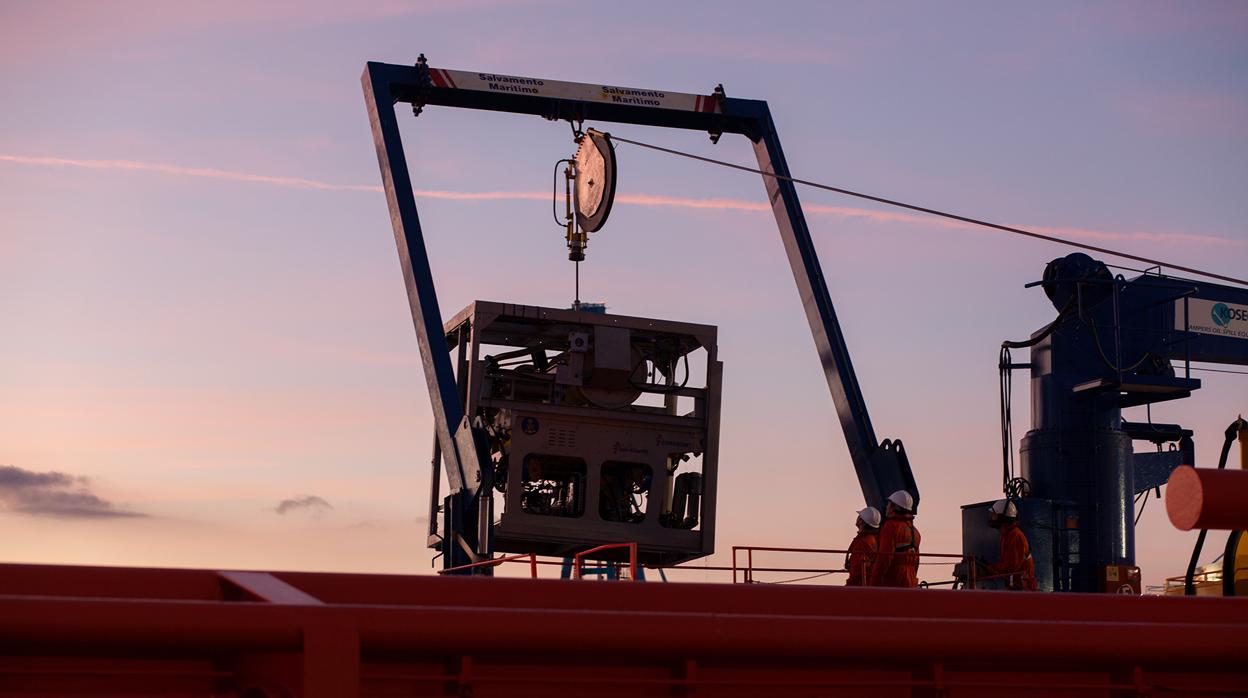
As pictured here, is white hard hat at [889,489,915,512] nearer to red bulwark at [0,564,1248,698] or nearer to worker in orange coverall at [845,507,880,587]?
worker in orange coverall at [845,507,880,587]

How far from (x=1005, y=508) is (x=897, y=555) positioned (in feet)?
6.10

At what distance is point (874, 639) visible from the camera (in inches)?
169

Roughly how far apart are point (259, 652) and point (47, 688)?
A: 79cm

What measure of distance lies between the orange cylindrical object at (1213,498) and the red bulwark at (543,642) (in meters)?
0.69

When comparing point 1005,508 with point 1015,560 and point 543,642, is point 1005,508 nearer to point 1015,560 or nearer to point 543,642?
point 1015,560

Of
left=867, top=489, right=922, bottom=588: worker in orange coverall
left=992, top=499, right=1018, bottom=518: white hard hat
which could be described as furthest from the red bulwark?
left=992, top=499, right=1018, bottom=518: white hard hat

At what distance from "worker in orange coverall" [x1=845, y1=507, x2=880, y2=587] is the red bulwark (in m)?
8.34

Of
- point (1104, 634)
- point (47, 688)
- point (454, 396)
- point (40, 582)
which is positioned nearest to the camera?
point (47, 688)

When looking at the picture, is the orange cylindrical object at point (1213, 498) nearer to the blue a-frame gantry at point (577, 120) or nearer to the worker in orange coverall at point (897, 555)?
the worker in orange coverall at point (897, 555)

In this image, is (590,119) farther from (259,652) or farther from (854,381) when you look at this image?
(259,652)

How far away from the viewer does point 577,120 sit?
725 inches

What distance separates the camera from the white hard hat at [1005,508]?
1514 cm

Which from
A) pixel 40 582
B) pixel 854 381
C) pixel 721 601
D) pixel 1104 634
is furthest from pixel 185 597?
pixel 854 381

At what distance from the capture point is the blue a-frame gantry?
1659 centimetres
